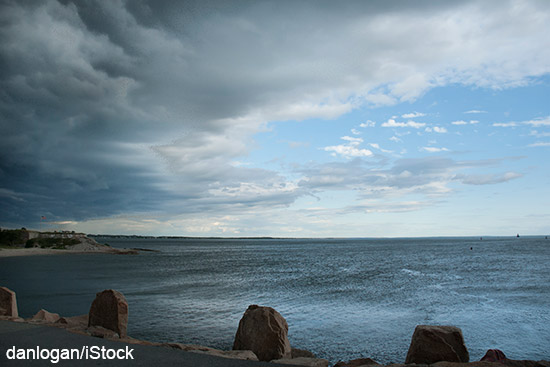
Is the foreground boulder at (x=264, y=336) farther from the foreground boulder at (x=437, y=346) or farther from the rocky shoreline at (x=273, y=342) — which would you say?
the foreground boulder at (x=437, y=346)

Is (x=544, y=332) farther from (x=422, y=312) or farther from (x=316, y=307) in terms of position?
(x=316, y=307)

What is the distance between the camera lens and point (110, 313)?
929 cm

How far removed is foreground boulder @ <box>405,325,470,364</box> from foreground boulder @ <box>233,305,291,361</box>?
9.02ft

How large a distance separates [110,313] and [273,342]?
13.2ft

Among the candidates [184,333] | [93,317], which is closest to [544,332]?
[184,333]

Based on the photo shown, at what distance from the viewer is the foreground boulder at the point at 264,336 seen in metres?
8.46

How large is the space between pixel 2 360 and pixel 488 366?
7825 mm

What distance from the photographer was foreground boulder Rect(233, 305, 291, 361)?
333 inches

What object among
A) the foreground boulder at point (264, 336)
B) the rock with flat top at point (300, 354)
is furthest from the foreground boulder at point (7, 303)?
the rock with flat top at point (300, 354)

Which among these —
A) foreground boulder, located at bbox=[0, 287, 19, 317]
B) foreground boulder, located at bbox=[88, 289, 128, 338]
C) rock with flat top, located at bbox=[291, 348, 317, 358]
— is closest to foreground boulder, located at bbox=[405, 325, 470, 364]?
rock with flat top, located at bbox=[291, 348, 317, 358]

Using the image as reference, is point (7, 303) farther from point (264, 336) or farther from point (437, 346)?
point (437, 346)

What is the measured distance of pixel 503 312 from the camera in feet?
58.8

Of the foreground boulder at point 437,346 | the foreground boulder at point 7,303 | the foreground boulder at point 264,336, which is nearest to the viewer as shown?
the foreground boulder at point 437,346

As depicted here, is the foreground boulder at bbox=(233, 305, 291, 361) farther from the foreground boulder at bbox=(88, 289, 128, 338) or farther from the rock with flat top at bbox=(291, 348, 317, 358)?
the foreground boulder at bbox=(88, 289, 128, 338)
